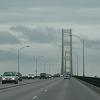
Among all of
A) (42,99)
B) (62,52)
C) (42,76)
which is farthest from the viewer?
(62,52)

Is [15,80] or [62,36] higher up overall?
[62,36]

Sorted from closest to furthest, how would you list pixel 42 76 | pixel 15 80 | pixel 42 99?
pixel 42 99 → pixel 15 80 → pixel 42 76

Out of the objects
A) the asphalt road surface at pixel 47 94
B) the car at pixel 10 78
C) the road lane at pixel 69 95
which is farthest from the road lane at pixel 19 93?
the car at pixel 10 78

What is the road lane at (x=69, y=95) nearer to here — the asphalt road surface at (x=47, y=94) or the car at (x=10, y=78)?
the asphalt road surface at (x=47, y=94)

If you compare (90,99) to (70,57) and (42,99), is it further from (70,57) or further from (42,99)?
(70,57)

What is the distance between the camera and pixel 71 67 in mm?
→ 156000

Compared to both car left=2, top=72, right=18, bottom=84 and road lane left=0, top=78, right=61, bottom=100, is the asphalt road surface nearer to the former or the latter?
road lane left=0, top=78, right=61, bottom=100

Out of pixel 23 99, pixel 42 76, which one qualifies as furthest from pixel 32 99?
pixel 42 76

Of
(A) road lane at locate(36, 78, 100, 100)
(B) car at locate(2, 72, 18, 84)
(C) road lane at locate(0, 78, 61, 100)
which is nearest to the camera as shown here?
(A) road lane at locate(36, 78, 100, 100)

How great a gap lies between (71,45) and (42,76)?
24.8 metres

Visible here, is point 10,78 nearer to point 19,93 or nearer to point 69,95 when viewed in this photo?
point 19,93

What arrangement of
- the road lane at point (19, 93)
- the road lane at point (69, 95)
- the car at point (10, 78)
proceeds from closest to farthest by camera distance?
the road lane at point (69, 95), the road lane at point (19, 93), the car at point (10, 78)

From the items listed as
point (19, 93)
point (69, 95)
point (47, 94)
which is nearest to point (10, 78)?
point (19, 93)

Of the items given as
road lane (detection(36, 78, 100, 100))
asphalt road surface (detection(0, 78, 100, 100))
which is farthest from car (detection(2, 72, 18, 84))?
road lane (detection(36, 78, 100, 100))
